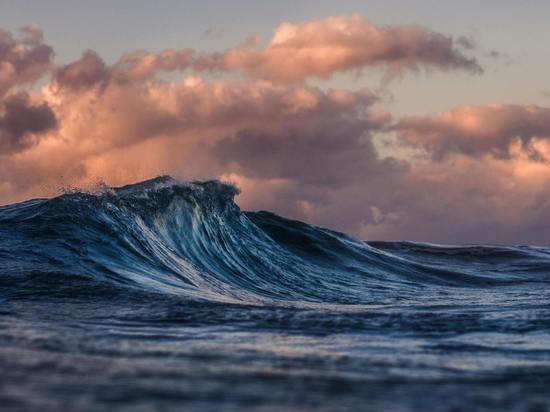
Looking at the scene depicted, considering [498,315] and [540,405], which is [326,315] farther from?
[540,405]

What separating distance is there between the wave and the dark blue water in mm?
70

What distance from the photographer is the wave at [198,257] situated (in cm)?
1110

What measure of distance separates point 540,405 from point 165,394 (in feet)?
5.20

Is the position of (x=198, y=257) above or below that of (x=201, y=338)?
above

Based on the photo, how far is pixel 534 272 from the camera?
1050 inches

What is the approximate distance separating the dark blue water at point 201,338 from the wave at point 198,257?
0.07 metres

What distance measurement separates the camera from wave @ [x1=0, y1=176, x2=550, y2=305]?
1110cm

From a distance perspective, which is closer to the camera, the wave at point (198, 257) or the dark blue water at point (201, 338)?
the dark blue water at point (201, 338)

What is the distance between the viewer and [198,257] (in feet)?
58.1

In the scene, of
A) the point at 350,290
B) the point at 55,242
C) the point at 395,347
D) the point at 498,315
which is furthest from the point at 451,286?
the point at 395,347

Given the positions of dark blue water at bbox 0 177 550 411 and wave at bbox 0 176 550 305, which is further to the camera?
wave at bbox 0 176 550 305

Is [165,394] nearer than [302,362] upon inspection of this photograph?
Yes

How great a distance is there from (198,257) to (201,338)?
12172mm

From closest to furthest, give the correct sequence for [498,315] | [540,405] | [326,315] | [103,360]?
[540,405]
[103,360]
[326,315]
[498,315]
